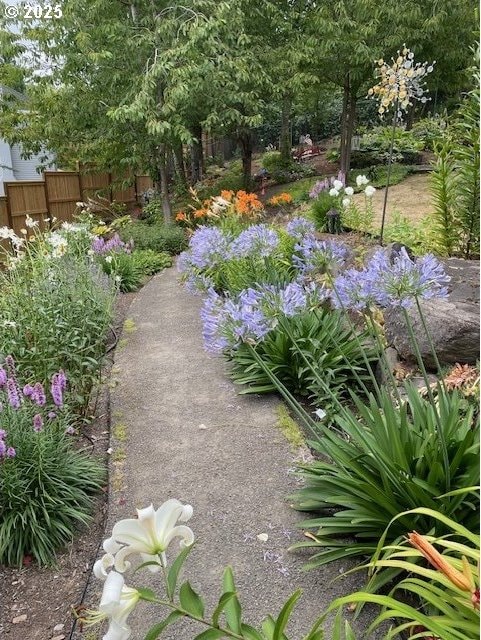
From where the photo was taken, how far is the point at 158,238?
1033cm

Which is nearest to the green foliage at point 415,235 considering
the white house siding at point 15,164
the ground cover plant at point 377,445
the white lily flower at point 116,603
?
the ground cover plant at point 377,445

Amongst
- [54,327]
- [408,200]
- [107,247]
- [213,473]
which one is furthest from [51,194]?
[213,473]

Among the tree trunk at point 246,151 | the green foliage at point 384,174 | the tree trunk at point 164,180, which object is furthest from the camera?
the tree trunk at point 246,151

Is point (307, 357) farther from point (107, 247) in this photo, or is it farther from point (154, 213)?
point (154, 213)

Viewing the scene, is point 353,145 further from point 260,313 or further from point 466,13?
point 260,313

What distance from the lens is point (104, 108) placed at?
34.8ft

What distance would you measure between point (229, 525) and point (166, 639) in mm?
682

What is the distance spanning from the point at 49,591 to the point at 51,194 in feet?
38.3

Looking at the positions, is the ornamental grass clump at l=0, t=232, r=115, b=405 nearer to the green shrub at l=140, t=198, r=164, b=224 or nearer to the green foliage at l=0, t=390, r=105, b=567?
the green foliage at l=0, t=390, r=105, b=567

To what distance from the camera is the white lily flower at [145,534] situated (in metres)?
1.13

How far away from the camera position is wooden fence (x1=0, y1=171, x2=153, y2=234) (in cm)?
1120

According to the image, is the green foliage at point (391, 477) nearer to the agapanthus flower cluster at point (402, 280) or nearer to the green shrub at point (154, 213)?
the agapanthus flower cluster at point (402, 280)

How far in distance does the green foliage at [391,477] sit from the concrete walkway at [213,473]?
0.15 metres

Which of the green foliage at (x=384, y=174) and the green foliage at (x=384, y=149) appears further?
the green foliage at (x=384, y=149)
